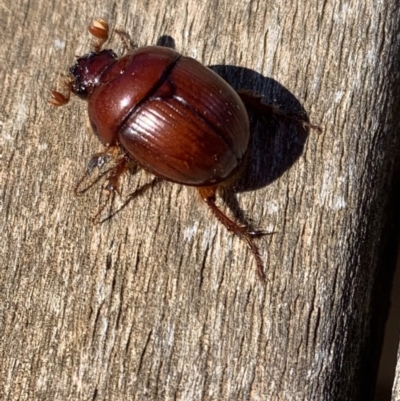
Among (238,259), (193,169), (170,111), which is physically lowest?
(238,259)

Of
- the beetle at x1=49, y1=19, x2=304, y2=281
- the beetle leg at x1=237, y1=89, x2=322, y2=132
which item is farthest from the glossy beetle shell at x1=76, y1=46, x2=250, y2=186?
the beetle leg at x1=237, y1=89, x2=322, y2=132

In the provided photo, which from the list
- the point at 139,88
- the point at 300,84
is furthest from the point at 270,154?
the point at 139,88

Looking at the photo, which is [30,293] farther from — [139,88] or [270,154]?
[270,154]

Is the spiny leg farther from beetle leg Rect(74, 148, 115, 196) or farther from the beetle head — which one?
the beetle head

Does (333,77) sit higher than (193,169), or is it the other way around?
(333,77)

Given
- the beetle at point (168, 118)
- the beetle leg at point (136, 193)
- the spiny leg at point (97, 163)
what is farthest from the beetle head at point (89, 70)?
the beetle leg at point (136, 193)

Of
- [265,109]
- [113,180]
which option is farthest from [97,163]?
[265,109]

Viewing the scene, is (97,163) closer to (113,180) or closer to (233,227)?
(113,180)
